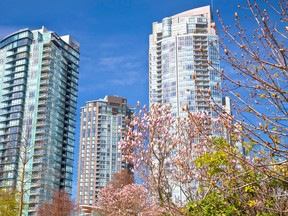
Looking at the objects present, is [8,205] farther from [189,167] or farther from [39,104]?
[39,104]

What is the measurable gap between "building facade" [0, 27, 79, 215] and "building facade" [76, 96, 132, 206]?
112ft

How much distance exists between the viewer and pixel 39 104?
83.7 m

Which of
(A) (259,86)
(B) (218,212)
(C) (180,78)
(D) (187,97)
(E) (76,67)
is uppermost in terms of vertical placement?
(E) (76,67)

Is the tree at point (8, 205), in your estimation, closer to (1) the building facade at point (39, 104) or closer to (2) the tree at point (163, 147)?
(2) the tree at point (163, 147)

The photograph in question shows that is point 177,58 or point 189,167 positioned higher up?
point 177,58

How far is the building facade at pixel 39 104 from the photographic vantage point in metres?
79.2

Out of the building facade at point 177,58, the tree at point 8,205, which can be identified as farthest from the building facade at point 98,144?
the tree at point 8,205

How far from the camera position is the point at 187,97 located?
3238 inches

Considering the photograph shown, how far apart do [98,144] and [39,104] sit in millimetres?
45513

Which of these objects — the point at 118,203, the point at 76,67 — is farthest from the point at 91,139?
the point at 118,203

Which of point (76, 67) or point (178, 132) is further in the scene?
point (76, 67)

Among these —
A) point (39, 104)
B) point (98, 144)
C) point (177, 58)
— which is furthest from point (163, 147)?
point (98, 144)

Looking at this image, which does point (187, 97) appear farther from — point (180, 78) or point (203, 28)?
point (203, 28)

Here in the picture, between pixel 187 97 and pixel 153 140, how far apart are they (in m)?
73.6
